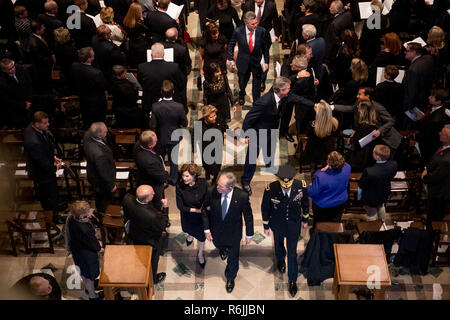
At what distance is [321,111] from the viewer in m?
7.93

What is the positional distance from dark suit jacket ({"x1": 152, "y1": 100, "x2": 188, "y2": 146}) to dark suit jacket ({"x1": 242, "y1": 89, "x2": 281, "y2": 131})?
3.00 ft

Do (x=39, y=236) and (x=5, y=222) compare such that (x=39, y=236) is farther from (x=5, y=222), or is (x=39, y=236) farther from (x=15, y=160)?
(x=15, y=160)

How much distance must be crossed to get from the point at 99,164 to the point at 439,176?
434 cm

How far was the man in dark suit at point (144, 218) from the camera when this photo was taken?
6809 millimetres

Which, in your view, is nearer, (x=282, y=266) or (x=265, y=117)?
(x=282, y=266)

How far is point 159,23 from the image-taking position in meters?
9.62

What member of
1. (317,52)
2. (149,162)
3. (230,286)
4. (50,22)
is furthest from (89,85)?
(230,286)

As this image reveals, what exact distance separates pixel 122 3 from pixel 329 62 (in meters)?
3.79

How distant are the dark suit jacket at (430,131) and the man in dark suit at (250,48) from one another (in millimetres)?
2642

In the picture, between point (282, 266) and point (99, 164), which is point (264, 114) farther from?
Answer: point (99, 164)

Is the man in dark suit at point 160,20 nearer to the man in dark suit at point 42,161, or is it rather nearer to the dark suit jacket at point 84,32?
the dark suit jacket at point 84,32

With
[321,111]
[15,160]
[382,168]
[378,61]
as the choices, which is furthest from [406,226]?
[15,160]

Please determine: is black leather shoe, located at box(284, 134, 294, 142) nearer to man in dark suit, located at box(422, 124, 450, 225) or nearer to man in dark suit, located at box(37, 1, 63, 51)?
man in dark suit, located at box(422, 124, 450, 225)

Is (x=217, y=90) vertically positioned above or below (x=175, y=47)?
below
